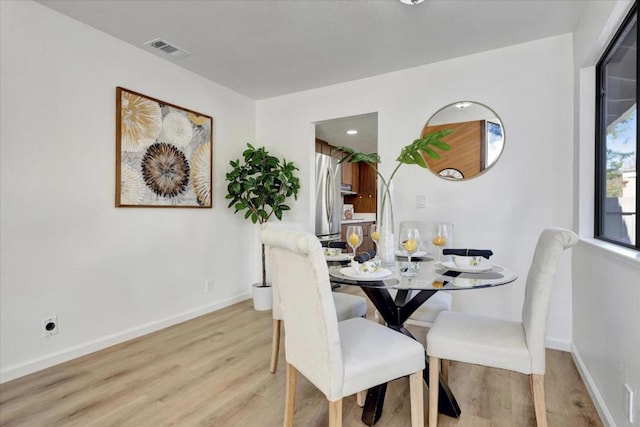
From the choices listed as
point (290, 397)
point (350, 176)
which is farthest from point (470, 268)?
point (350, 176)

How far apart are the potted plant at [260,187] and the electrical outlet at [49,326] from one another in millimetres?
1714

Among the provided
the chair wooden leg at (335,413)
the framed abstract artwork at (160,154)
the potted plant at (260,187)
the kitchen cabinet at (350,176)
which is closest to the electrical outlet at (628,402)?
the chair wooden leg at (335,413)

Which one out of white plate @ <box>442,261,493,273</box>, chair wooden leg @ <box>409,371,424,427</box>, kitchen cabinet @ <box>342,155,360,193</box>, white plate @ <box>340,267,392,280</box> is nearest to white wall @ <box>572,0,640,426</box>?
white plate @ <box>442,261,493,273</box>

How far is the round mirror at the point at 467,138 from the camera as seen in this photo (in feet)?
9.41

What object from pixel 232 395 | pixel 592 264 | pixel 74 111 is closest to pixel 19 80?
pixel 74 111

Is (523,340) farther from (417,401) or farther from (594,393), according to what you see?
(594,393)

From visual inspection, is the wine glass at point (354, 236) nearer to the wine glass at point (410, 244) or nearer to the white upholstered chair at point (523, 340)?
the wine glass at point (410, 244)

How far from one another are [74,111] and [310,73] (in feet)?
6.74

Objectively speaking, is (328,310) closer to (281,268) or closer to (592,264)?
(281,268)

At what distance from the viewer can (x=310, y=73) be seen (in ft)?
11.1

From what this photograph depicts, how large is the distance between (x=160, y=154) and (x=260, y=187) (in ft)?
3.34

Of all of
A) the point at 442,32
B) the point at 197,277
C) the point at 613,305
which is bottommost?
the point at 197,277

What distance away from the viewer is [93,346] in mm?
2545

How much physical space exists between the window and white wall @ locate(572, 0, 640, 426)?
6 centimetres
